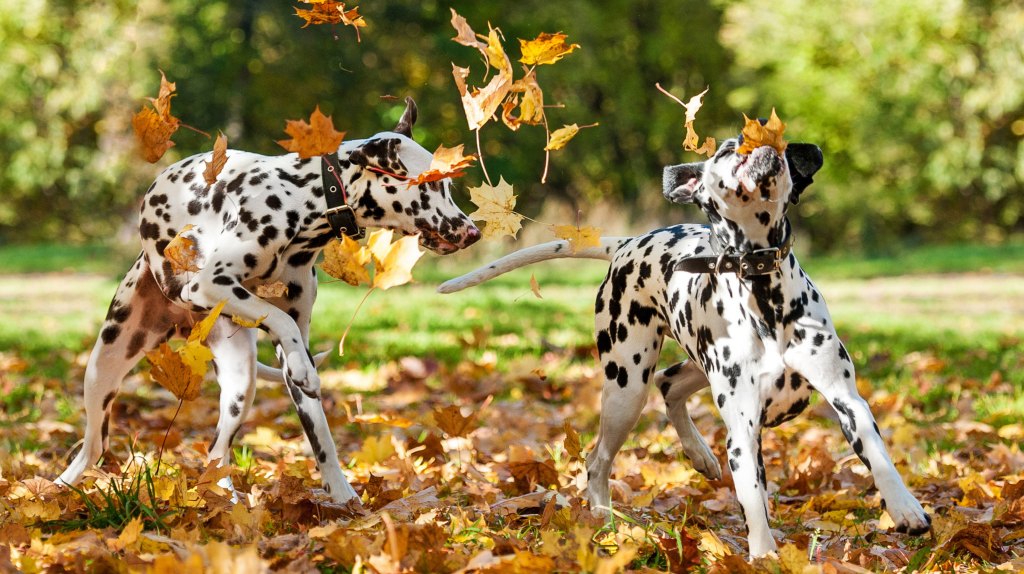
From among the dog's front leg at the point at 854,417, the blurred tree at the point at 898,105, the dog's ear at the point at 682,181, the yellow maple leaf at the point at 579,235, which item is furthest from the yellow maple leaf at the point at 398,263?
the blurred tree at the point at 898,105

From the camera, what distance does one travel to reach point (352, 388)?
23.1 feet

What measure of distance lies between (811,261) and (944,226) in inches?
407

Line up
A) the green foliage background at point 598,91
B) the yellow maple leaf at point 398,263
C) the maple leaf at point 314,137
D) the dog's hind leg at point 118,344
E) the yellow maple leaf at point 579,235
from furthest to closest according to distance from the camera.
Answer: the green foliage background at point 598,91 → the dog's hind leg at point 118,344 → the yellow maple leaf at point 579,235 → the yellow maple leaf at point 398,263 → the maple leaf at point 314,137

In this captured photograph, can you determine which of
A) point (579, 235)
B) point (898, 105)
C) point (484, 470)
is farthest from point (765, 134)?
point (898, 105)

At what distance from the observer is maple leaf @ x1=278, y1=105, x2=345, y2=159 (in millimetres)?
3166

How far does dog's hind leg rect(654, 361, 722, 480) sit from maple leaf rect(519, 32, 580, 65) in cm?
125

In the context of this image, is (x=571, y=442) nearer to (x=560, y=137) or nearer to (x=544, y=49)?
(x=560, y=137)

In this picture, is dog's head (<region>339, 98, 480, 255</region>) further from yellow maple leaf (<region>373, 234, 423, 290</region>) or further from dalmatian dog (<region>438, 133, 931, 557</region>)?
dalmatian dog (<region>438, 133, 931, 557</region>)

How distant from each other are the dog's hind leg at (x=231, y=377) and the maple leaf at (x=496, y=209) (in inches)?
37.5

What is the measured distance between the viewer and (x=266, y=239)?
359 cm

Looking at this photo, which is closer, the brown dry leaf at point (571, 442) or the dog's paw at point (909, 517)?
the dog's paw at point (909, 517)

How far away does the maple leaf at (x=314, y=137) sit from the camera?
10.4 feet

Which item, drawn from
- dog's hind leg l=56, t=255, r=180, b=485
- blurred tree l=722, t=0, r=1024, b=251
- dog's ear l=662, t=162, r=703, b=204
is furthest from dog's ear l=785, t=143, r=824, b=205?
blurred tree l=722, t=0, r=1024, b=251

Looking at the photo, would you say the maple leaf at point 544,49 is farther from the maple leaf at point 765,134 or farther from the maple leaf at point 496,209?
the maple leaf at point 765,134
